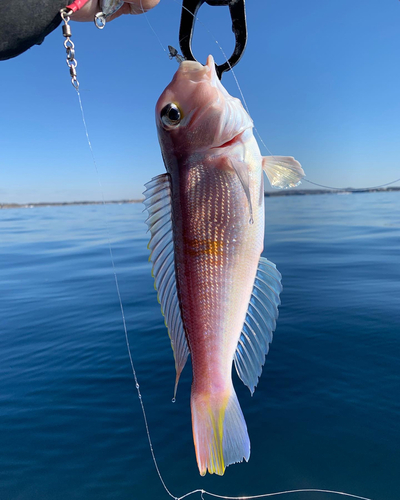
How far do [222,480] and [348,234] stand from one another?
15554 mm

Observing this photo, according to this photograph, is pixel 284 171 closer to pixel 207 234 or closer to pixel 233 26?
pixel 207 234

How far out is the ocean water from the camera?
10.3 ft

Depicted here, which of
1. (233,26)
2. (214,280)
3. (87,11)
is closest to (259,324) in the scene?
(214,280)

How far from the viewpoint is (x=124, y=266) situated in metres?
12.1

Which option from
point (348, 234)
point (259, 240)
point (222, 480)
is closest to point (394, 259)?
point (348, 234)

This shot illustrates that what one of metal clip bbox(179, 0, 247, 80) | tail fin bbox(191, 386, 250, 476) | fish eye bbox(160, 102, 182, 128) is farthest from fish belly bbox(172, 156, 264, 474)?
metal clip bbox(179, 0, 247, 80)

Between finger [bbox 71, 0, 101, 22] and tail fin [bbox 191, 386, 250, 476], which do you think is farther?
finger [bbox 71, 0, 101, 22]

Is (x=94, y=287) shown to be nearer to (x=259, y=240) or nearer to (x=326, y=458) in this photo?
(x=326, y=458)

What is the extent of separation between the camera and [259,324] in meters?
1.84

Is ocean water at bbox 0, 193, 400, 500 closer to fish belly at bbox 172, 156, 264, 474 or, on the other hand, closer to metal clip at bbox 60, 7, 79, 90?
fish belly at bbox 172, 156, 264, 474

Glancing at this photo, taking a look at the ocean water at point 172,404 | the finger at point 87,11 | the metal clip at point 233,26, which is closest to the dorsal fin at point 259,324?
the metal clip at point 233,26

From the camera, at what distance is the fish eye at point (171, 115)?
1.61 metres

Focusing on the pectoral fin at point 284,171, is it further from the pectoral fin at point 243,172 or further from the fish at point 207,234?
the pectoral fin at point 243,172

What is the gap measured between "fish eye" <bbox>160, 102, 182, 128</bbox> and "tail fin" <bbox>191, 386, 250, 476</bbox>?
129 centimetres
